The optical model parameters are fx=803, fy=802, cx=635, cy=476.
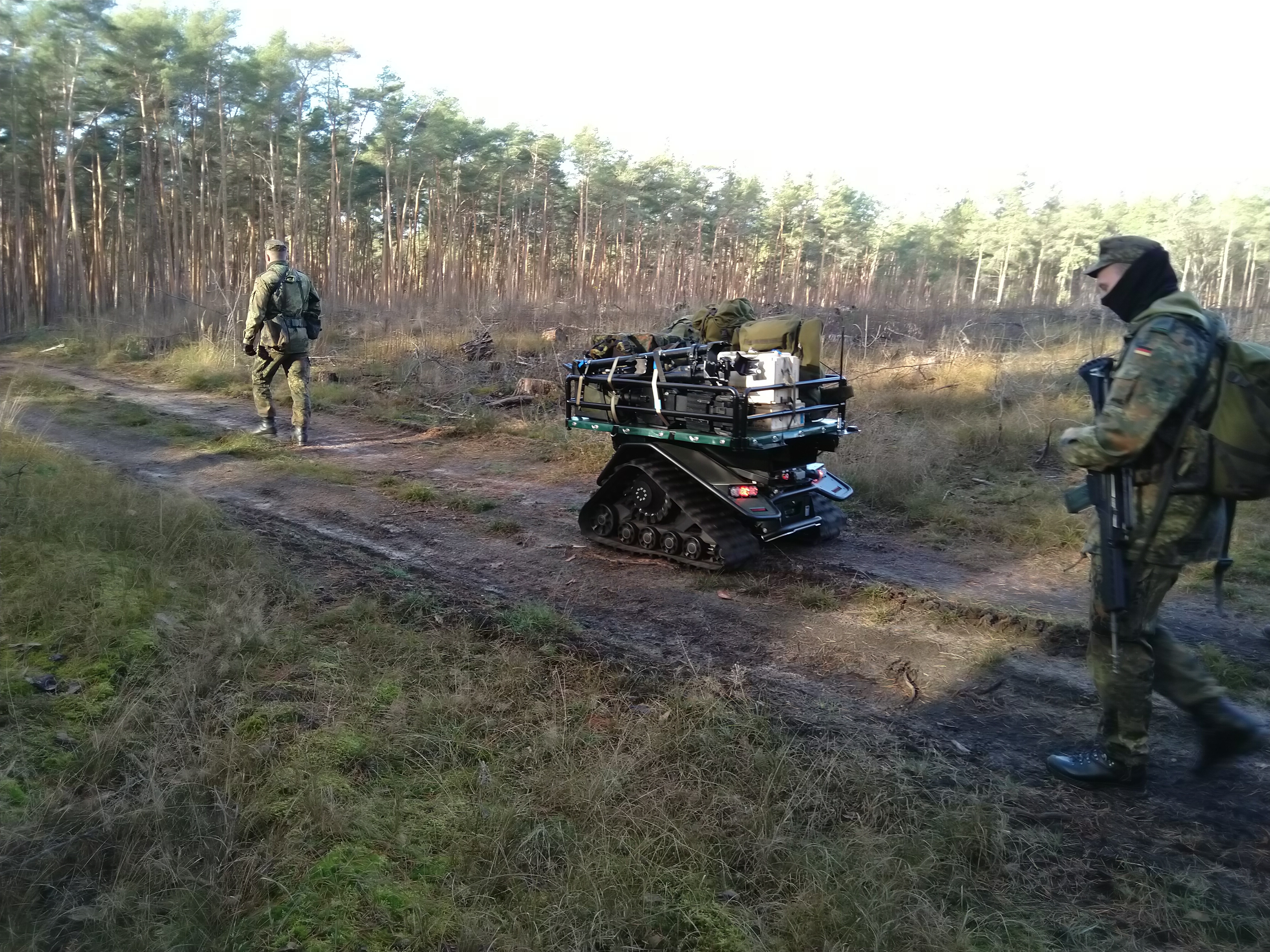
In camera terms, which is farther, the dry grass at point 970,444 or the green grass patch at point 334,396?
the green grass patch at point 334,396

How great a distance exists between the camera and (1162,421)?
3.21m

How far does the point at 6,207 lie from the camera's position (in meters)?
30.2

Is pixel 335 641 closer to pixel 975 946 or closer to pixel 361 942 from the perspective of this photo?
pixel 361 942

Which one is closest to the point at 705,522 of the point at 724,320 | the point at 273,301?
the point at 724,320

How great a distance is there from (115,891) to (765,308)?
819 inches

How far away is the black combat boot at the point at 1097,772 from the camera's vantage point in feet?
11.0

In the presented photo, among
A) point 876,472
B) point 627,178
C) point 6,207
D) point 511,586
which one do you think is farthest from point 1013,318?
point 6,207

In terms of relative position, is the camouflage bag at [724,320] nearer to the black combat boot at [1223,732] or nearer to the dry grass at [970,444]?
the dry grass at [970,444]

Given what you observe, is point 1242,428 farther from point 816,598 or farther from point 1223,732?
point 816,598

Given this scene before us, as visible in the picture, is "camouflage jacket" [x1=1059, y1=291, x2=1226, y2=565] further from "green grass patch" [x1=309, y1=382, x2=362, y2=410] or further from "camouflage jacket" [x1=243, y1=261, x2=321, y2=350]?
"green grass patch" [x1=309, y1=382, x2=362, y2=410]

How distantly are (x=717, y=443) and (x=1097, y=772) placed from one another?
3212 mm

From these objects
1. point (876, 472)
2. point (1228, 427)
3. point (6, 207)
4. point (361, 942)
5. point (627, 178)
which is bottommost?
point (361, 942)

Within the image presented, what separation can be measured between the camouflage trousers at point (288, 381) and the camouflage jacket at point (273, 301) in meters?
0.18

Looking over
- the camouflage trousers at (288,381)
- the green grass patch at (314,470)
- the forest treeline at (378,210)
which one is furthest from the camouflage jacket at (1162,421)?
the forest treeline at (378,210)
